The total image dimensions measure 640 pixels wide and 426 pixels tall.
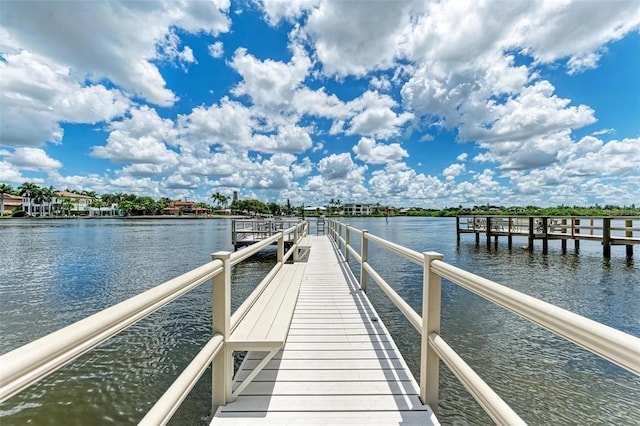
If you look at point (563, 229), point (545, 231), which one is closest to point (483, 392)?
point (545, 231)

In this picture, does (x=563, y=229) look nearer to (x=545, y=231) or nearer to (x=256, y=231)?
(x=545, y=231)

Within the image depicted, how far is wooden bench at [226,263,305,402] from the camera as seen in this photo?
2209 mm

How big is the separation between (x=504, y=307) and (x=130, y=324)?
1.47 m

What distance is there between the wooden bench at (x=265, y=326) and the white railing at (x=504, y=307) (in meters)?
1.03

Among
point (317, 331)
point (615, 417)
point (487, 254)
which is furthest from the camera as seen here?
point (487, 254)

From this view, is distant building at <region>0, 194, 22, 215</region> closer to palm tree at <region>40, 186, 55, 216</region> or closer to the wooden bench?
palm tree at <region>40, 186, 55, 216</region>

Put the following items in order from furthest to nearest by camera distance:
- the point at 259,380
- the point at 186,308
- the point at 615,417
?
the point at 186,308 → the point at 615,417 → the point at 259,380

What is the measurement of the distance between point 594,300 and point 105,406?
10968mm

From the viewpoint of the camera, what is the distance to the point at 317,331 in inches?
137

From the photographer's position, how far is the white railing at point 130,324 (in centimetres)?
74

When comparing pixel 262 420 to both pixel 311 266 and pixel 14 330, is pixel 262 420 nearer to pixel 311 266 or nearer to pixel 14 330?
pixel 311 266

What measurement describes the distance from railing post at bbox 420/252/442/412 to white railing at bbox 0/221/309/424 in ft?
4.38

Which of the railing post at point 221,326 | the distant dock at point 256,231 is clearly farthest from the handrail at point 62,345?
the distant dock at point 256,231

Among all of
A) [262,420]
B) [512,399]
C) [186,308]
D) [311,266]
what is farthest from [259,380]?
[186,308]
